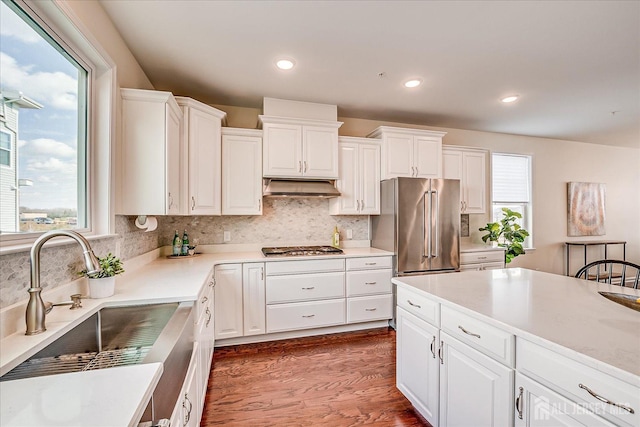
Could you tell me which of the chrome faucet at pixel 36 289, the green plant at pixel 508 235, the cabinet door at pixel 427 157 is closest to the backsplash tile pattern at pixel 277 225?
the cabinet door at pixel 427 157

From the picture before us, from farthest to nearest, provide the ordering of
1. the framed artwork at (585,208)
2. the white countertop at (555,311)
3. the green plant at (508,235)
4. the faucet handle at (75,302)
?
the framed artwork at (585,208)
the green plant at (508,235)
the faucet handle at (75,302)
the white countertop at (555,311)

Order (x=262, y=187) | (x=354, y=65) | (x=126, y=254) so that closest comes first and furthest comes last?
(x=126, y=254), (x=354, y=65), (x=262, y=187)

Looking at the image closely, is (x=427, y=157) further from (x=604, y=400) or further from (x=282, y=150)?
(x=604, y=400)

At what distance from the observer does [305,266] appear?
9.46 feet

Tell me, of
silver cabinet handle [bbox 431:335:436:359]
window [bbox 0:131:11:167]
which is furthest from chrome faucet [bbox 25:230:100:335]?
silver cabinet handle [bbox 431:335:436:359]

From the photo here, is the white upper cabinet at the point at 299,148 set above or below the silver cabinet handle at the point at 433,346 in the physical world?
above

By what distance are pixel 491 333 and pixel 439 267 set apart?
207cm

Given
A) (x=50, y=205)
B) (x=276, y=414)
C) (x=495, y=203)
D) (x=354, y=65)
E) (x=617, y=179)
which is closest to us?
(x=50, y=205)

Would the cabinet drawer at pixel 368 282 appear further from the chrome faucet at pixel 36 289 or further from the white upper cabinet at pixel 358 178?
the chrome faucet at pixel 36 289

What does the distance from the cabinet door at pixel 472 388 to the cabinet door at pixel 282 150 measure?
220 cm

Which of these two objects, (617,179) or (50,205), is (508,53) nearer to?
(50,205)

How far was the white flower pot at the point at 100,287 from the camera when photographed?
1.44 metres

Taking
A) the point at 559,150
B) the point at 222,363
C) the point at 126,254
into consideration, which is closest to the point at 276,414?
the point at 222,363

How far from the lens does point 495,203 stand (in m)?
4.48
